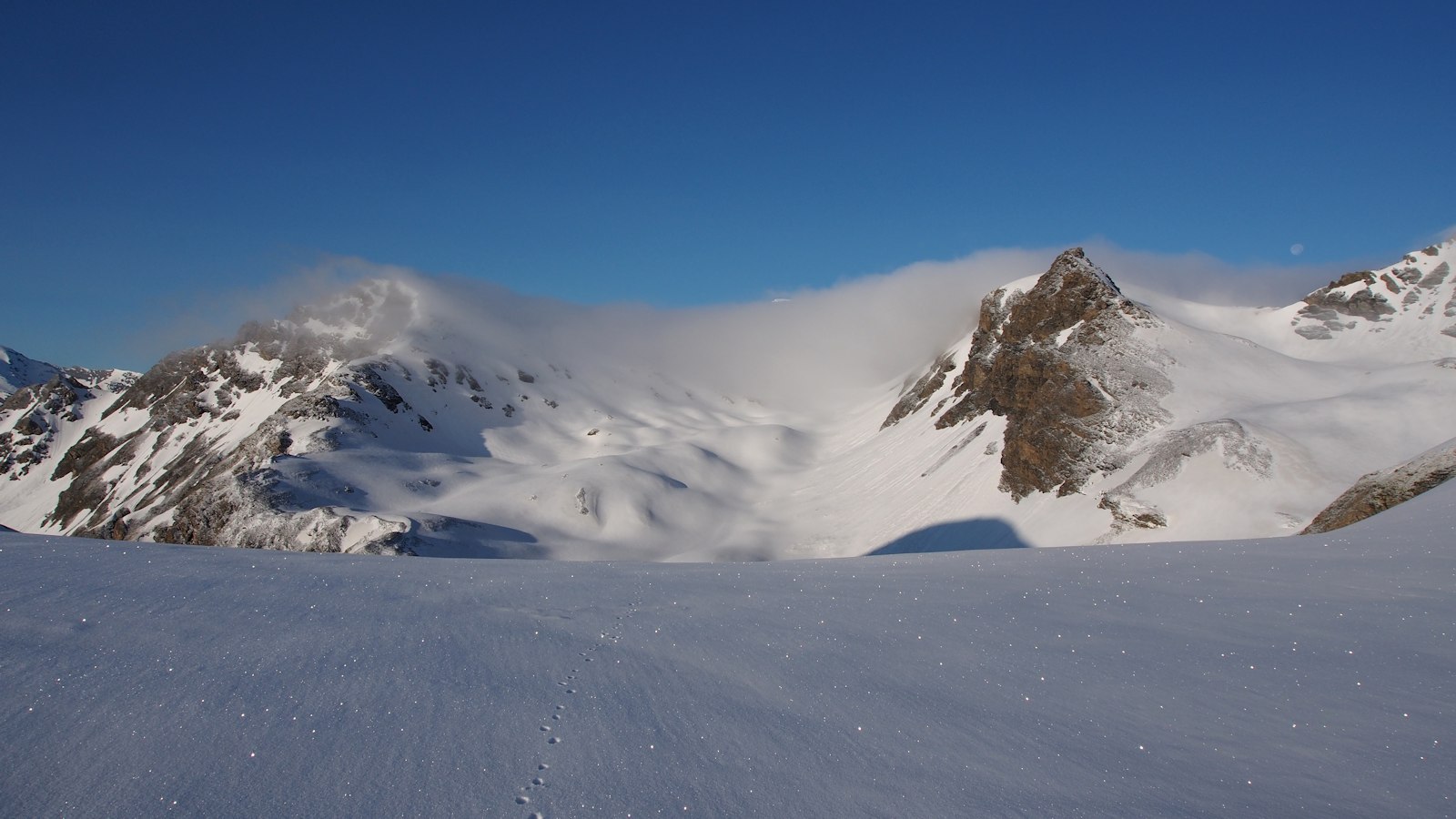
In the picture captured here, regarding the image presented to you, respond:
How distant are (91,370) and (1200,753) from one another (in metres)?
252

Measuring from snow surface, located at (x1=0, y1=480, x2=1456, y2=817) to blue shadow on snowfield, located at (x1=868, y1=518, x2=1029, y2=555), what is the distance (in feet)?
118

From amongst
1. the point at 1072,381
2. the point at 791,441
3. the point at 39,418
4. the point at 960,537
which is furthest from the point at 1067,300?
the point at 39,418

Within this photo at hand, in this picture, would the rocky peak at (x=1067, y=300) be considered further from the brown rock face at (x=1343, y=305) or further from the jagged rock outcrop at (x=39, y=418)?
the jagged rock outcrop at (x=39, y=418)

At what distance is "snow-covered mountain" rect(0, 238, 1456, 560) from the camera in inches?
1380

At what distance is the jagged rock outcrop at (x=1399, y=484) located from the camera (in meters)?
14.8

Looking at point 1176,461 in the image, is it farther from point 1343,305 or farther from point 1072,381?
point 1343,305

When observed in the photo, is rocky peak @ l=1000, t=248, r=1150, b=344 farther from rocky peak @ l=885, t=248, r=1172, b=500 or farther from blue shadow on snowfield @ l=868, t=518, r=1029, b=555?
blue shadow on snowfield @ l=868, t=518, r=1029, b=555

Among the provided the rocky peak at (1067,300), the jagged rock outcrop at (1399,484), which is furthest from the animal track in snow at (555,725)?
the rocky peak at (1067,300)

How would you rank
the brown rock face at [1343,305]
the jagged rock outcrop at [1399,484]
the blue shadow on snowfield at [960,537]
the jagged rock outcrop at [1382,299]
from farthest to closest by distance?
the brown rock face at [1343,305] → the jagged rock outcrop at [1382,299] → the blue shadow on snowfield at [960,537] → the jagged rock outcrop at [1399,484]

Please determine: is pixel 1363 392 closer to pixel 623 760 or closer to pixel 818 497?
pixel 818 497

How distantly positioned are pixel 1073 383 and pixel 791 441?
5507cm

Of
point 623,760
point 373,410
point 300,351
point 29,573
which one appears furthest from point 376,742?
point 300,351

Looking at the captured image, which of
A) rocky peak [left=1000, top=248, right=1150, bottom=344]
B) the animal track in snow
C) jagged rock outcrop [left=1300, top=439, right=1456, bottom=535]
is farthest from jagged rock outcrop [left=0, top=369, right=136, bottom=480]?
jagged rock outcrop [left=1300, top=439, right=1456, bottom=535]

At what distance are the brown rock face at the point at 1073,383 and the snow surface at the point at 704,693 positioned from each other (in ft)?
125
